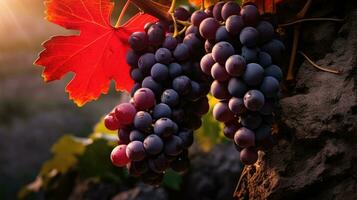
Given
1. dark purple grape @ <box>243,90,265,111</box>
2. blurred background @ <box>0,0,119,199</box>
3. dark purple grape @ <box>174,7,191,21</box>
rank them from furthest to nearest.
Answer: blurred background @ <box>0,0,119,199</box> → dark purple grape @ <box>174,7,191,21</box> → dark purple grape @ <box>243,90,265,111</box>

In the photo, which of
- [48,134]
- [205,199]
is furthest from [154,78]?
[48,134]

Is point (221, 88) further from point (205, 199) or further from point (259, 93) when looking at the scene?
point (205, 199)

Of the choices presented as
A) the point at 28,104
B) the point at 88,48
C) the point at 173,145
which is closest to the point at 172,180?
the point at 88,48

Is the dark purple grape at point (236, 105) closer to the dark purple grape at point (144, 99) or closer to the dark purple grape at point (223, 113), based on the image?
the dark purple grape at point (223, 113)

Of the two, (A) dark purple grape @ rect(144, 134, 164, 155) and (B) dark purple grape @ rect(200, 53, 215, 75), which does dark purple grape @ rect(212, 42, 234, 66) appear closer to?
(B) dark purple grape @ rect(200, 53, 215, 75)

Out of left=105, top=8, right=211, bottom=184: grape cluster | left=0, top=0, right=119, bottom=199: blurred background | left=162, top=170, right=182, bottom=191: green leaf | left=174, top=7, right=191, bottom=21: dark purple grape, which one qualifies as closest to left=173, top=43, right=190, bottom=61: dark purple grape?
left=105, top=8, right=211, bottom=184: grape cluster

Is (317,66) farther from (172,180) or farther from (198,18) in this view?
(172,180)

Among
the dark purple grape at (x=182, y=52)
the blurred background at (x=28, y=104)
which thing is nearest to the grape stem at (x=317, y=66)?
the dark purple grape at (x=182, y=52)
